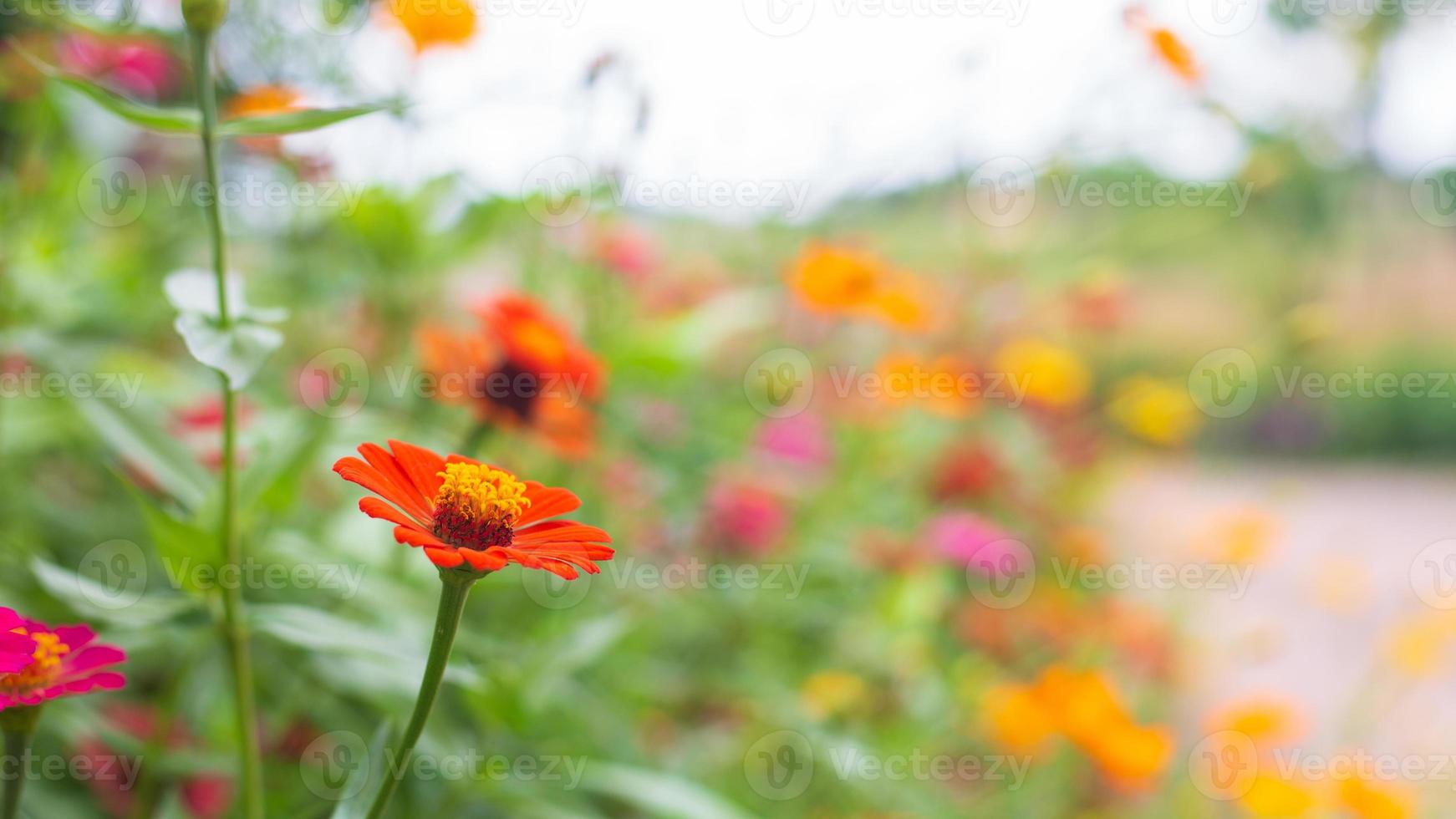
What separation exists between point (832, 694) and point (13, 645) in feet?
2.04

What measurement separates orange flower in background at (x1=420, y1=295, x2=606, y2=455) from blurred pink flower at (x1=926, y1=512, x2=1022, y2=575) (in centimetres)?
65

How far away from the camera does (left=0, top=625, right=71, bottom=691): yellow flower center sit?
291mm

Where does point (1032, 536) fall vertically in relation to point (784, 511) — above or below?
above

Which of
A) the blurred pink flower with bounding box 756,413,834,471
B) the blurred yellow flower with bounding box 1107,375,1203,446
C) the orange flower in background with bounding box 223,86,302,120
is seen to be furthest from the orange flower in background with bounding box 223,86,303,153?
the blurred yellow flower with bounding box 1107,375,1203,446

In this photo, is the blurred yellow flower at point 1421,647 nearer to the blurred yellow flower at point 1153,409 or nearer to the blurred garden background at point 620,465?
the blurred garden background at point 620,465

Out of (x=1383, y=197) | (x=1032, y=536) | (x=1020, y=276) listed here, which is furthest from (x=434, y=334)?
(x=1383, y=197)

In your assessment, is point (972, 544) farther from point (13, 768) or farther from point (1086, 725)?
point (13, 768)

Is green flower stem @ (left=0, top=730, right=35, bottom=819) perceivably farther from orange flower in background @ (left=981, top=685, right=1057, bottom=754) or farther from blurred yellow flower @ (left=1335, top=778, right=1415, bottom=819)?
blurred yellow flower @ (left=1335, top=778, right=1415, bottom=819)

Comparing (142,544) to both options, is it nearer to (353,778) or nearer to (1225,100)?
(353,778)

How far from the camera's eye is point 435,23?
2.28 feet

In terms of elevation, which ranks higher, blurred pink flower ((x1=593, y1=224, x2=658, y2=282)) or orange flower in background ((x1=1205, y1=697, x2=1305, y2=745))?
blurred pink flower ((x1=593, y1=224, x2=658, y2=282))

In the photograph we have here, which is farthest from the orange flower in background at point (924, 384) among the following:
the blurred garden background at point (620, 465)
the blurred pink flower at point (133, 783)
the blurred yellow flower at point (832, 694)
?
the blurred pink flower at point (133, 783)

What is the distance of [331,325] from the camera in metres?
0.91

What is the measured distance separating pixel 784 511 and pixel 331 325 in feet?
1.60
